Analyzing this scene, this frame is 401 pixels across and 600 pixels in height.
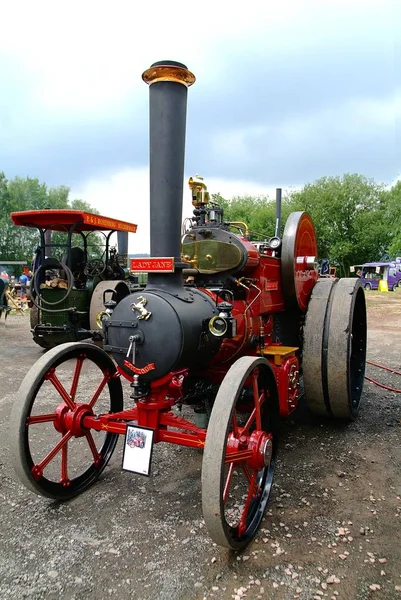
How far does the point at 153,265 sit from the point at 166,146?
26.0 inches

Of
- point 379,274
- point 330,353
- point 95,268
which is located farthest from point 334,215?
point 330,353

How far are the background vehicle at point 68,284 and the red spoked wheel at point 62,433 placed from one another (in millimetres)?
2766

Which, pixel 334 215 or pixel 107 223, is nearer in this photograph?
pixel 107 223

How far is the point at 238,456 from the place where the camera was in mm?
2236

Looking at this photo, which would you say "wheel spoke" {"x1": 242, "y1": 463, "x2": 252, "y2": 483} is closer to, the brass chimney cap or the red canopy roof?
the brass chimney cap

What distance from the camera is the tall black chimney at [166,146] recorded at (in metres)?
2.49

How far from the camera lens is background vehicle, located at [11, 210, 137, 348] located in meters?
6.55

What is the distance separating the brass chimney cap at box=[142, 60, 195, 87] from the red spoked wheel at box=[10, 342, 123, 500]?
162cm

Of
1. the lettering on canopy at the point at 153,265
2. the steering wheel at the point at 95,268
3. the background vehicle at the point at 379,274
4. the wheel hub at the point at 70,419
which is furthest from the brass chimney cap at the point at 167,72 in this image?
the background vehicle at the point at 379,274

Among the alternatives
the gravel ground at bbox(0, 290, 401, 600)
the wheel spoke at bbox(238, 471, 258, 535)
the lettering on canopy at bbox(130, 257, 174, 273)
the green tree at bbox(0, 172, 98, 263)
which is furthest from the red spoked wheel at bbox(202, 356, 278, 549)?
the green tree at bbox(0, 172, 98, 263)

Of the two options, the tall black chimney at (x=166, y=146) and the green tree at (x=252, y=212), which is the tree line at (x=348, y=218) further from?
the tall black chimney at (x=166, y=146)

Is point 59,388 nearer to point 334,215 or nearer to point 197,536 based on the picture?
point 197,536

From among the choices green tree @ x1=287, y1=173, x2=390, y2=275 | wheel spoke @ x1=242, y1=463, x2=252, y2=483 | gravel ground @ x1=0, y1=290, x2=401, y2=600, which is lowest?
gravel ground @ x1=0, y1=290, x2=401, y2=600

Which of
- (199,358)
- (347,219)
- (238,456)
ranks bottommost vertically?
(238,456)
